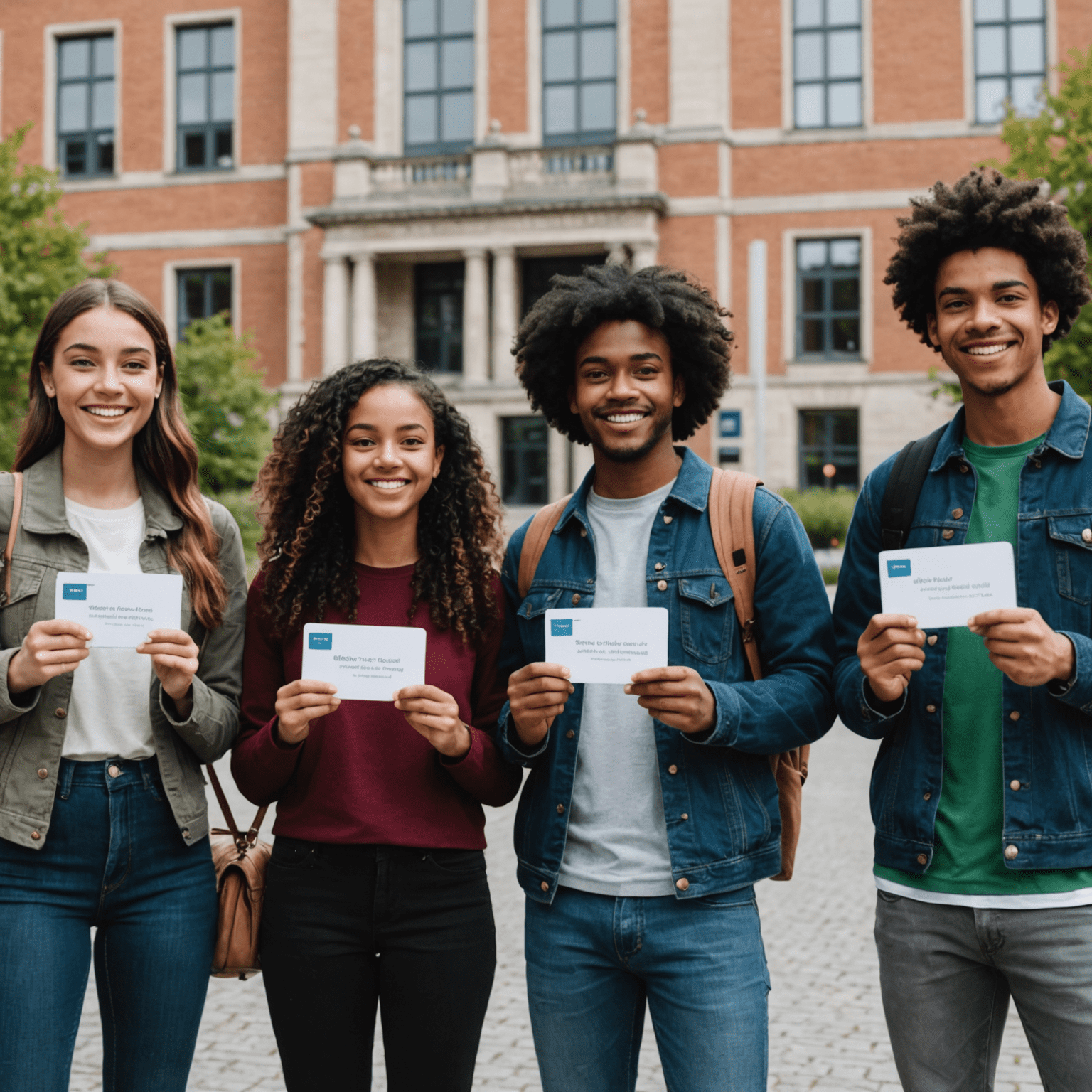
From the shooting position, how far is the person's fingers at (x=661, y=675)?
9.32 ft

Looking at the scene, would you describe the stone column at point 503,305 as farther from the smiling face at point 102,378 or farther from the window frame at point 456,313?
the smiling face at point 102,378

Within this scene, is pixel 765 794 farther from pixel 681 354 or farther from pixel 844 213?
Answer: pixel 844 213

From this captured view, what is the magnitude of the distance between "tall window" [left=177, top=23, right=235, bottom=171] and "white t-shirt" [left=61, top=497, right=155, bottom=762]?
3284cm

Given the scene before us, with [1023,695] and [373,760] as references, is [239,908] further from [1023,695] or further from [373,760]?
[1023,695]

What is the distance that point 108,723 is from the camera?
3.17 metres

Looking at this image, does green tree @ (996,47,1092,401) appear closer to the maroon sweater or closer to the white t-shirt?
the maroon sweater

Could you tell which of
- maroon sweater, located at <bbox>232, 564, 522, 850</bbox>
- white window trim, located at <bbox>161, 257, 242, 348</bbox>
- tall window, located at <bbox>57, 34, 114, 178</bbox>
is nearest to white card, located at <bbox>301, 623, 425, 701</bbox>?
maroon sweater, located at <bbox>232, 564, 522, 850</bbox>

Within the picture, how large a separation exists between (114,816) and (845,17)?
31.6 metres

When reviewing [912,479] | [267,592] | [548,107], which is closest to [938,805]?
[912,479]

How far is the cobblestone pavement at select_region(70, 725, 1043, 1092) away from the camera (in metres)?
5.03

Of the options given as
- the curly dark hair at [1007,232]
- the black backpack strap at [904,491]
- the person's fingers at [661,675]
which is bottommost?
the person's fingers at [661,675]

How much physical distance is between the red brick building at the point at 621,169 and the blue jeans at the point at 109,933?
2569 centimetres

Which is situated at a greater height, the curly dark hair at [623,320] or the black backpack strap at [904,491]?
the curly dark hair at [623,320]

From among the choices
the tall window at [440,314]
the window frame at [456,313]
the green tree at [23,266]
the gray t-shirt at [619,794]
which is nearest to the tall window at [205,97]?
the window frame at [456,313]
